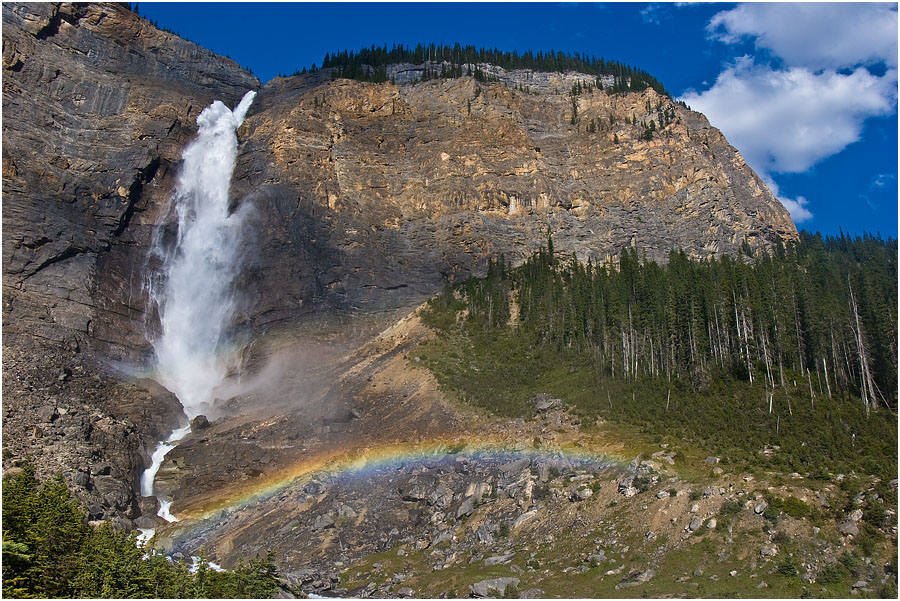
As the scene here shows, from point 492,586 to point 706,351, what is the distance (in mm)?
34545

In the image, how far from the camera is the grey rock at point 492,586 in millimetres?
33844

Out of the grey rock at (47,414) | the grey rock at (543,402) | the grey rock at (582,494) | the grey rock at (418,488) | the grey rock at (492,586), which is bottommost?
the grey rock at (492,586)

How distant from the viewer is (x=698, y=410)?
51.0m

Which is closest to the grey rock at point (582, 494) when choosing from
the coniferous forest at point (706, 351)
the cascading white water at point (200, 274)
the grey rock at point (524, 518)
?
the grey rock at point (524, 518)

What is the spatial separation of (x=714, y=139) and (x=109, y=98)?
85099 mm

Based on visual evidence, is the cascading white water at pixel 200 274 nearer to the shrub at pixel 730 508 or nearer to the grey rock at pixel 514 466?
the grey rock at pixel 514 466

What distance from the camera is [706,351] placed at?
60.8 meters

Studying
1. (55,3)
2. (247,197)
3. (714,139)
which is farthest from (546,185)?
(55,3)

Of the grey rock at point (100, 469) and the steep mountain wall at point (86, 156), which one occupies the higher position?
the steep mountain wall at point (86, 156)

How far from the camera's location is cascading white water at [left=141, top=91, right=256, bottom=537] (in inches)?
3098

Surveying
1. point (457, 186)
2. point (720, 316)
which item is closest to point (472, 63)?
point (457, 186)

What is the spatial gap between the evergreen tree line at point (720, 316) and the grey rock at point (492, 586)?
28014mm

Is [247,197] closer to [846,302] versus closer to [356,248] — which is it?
[356,248]

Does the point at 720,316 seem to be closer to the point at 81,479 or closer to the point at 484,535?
the point at 484,535
